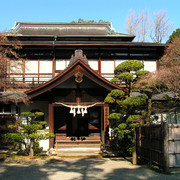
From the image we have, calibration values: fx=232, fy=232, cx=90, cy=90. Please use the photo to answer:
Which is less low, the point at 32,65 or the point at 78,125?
the point at 32,65

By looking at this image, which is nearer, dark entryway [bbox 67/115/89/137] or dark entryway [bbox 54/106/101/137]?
dark entryway [bbox 54/106/101/137]

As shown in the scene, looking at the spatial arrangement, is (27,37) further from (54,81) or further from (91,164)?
(91,164)

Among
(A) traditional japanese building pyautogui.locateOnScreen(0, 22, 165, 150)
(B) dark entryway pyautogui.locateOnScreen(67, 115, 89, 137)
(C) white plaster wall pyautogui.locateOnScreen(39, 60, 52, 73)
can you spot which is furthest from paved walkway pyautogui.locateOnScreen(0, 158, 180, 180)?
(C) white plaster wall pyautogui.locateOnScreen(39, 60, 52, 73)

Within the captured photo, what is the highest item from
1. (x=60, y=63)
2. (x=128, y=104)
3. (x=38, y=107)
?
(x=60, y=63)

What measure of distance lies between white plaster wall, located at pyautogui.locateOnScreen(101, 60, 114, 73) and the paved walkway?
987cm

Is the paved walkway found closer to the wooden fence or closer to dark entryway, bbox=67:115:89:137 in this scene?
the wooden fence

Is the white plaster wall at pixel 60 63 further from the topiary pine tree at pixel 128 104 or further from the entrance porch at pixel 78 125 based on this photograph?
the topiary pine tree at pixel 128 104

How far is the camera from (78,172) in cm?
977

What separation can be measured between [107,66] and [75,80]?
5797 mm

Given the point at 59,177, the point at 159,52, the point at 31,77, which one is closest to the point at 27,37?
the point at 31,77

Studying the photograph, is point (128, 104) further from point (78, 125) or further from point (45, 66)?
point (45, 66)

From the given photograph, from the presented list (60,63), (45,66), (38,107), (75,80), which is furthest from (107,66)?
(38,107)

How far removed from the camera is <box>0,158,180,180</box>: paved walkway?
Answer: 8.82m

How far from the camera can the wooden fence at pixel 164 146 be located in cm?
921
